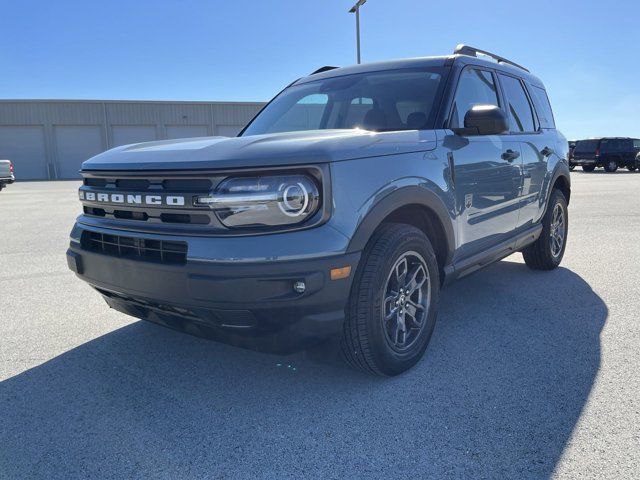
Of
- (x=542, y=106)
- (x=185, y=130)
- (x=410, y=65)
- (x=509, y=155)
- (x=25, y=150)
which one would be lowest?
(x=509, y=155)

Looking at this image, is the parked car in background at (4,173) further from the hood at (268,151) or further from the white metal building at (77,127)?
the hood at (268,151)

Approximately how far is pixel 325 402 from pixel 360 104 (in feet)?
6.90

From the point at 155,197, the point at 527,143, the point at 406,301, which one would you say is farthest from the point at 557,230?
the point at 155,197

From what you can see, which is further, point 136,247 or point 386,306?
point 386,306

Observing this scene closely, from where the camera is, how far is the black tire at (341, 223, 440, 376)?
256cm

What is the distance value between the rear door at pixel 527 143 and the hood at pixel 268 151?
1.72 meters

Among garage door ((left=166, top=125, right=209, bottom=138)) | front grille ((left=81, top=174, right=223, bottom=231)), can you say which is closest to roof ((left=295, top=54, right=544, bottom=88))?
front grille ((left=81, top=174, right=223, bottom=231))

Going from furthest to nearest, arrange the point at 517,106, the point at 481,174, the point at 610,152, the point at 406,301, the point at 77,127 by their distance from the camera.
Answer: the point at 77,127 → the point at 610,152 → the point at 517,106 → the point at 481,174 → the point at 406,301

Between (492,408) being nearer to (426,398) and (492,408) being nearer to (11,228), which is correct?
(426,398)

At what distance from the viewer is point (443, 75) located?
3.48 m

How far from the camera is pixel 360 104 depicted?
366cm

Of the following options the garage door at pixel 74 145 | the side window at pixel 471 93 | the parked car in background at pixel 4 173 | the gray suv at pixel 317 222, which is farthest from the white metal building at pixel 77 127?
the gray suv at pixel 317 222

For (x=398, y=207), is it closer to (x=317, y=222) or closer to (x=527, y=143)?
(x=317, y=222)

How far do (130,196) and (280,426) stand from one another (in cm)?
139
